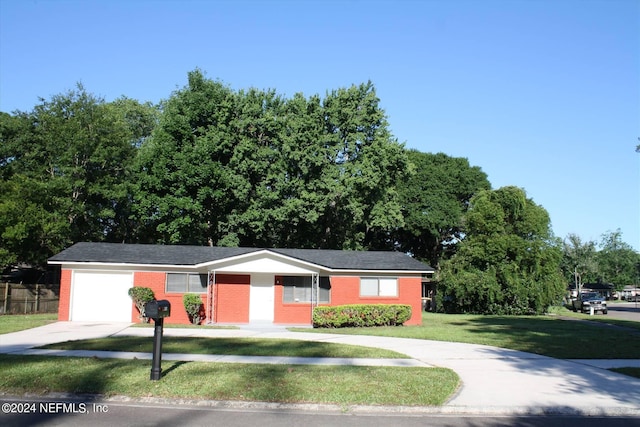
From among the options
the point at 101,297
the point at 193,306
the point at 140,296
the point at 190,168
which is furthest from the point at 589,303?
the point at 101,297

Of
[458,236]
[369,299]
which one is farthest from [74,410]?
[458,236]

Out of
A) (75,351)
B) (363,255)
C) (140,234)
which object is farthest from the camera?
(140,234)

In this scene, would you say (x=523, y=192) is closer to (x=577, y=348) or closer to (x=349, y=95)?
(x=349, y=95)

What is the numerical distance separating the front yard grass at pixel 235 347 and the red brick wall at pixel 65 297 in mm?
9279

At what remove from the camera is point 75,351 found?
13.4 m

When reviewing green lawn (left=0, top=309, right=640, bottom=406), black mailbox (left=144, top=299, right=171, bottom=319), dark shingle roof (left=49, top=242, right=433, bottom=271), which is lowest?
green lawn (left=0, top=309, right=640, bottom=406)

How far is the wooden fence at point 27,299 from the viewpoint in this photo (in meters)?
Answer: 28.2

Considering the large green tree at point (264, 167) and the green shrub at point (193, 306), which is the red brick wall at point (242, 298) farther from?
the large green tree at point (264, 167)

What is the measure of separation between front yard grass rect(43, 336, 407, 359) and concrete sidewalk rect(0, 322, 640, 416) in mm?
858

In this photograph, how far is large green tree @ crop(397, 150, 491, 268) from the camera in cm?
5097

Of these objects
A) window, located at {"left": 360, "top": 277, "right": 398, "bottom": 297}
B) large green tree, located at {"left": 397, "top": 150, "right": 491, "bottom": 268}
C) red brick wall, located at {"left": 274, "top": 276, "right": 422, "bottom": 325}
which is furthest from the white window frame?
large green tree, located at {"left": 397, "top": 150, "right": 491, "bottom": 268}

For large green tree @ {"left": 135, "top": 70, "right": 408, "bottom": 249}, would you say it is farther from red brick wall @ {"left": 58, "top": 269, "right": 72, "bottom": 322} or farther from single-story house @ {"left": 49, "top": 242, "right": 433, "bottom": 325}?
red brick wall @ {"left": 58, "top": 269, "right": 72, "bottom": 322}

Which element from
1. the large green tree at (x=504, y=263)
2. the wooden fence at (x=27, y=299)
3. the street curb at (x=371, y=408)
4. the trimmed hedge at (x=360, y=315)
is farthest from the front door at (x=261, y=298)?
the large green tree at (x=504, y=263)

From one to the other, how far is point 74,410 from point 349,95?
33.8 m
